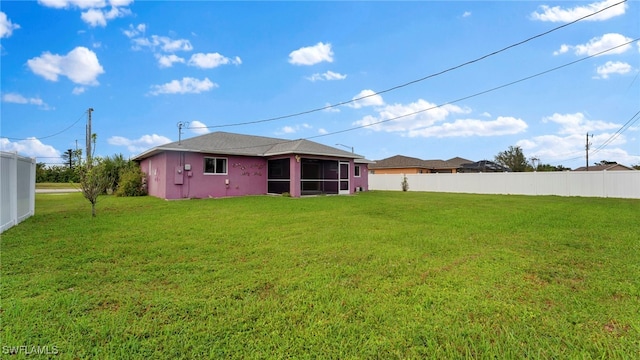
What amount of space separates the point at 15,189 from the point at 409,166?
30.4 metres

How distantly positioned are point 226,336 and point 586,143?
37778mm

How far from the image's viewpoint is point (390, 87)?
1208cm

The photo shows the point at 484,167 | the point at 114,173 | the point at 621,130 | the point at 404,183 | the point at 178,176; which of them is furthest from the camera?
the point at 484,167

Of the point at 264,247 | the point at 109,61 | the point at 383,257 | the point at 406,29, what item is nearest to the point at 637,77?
the point at 406,29

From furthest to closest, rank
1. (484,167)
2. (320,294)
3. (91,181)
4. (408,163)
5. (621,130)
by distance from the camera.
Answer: (484,167)
(408,163)
(621,130)
(91,181)
(320,294)

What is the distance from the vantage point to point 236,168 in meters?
15.3

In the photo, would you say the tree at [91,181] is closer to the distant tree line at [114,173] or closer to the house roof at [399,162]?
the distant tree line at [114,173]

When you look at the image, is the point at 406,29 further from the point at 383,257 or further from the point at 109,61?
the point at 109,61

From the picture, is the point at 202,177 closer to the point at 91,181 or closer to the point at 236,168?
the point at 236,168

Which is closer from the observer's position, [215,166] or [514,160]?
[215,166]

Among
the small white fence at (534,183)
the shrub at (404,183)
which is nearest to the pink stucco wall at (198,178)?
the shrub at (404,183)

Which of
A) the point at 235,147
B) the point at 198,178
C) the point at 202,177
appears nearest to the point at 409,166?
the point at 235,147

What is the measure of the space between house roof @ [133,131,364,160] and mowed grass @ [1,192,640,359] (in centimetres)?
830

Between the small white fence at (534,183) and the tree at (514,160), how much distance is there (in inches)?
709
